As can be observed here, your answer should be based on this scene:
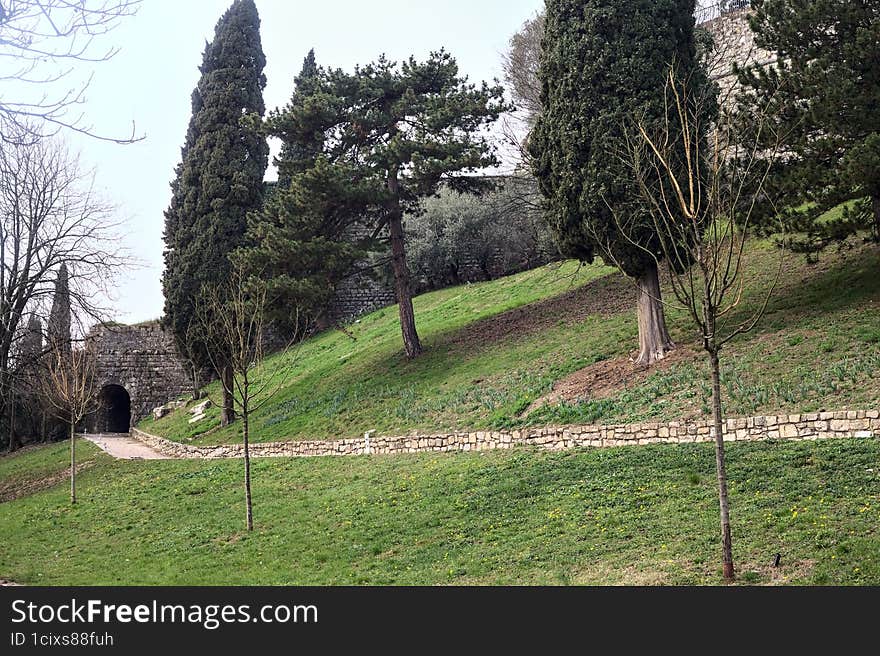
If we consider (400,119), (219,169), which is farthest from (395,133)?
(219,169)

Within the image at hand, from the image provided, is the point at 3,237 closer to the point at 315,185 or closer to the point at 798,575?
the point at 315,185

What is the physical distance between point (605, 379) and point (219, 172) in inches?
594

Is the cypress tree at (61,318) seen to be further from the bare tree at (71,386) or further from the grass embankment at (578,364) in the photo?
the grass embankment at (578,364)

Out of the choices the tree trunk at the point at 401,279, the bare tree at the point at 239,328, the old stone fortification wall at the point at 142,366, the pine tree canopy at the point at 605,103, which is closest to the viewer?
the pine tree canopy at the point at 605,103

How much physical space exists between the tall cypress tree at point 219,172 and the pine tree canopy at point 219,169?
0.03 m

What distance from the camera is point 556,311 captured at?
23859 mm

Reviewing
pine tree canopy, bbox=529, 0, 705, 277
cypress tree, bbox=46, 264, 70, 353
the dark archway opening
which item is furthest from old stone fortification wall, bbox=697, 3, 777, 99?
the dark archway opening

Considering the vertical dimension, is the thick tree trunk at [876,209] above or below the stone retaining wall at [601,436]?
above

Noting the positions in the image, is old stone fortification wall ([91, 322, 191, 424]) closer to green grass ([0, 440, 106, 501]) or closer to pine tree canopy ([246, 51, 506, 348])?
green grass ([0, 440, 106, 501])

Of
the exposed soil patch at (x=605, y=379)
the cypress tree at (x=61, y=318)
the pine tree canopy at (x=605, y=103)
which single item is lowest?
the exposed soil patch at (x=605, y=379)

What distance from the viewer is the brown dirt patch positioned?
22.7 m

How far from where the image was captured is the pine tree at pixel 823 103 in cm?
1546

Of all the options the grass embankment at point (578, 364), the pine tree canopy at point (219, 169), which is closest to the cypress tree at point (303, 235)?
the grass embankment at point (578, 364)

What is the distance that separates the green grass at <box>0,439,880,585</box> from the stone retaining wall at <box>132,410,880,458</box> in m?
0.46
